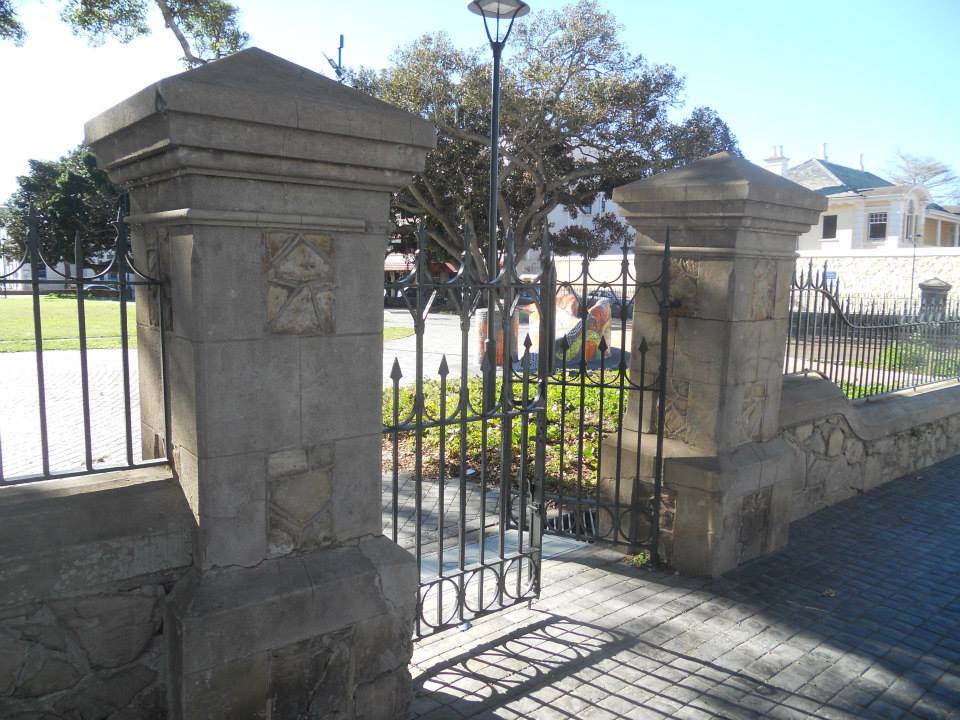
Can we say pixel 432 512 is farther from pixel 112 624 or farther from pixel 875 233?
pixel 875 233

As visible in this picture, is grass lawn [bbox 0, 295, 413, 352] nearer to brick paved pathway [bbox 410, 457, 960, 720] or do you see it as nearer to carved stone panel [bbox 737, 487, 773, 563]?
carved stone panel [bbox 737, 487, 773, 563]

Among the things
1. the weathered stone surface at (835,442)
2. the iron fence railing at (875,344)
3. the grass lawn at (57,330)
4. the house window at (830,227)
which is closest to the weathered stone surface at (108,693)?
the iron fence railing at (875,344)

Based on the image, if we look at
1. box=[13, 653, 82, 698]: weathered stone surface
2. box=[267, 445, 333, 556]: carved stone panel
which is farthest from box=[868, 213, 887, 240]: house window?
box=[13, 653, 82, 698]: weathered stone surface

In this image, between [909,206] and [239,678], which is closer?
[239,678]

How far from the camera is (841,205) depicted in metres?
38.2

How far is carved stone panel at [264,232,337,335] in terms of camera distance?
103 inches

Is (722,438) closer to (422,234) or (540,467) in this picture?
(540,467)

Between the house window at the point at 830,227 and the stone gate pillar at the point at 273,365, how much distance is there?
41.5 m

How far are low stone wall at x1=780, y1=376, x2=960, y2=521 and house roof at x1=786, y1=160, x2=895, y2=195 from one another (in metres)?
36.4

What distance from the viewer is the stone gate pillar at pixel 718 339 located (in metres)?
4.57

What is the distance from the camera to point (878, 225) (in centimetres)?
3741

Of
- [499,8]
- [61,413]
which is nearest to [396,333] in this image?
[61,413]

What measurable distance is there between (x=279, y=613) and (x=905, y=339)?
7578 mm

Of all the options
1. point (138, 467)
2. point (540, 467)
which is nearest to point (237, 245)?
point (138, 467)
